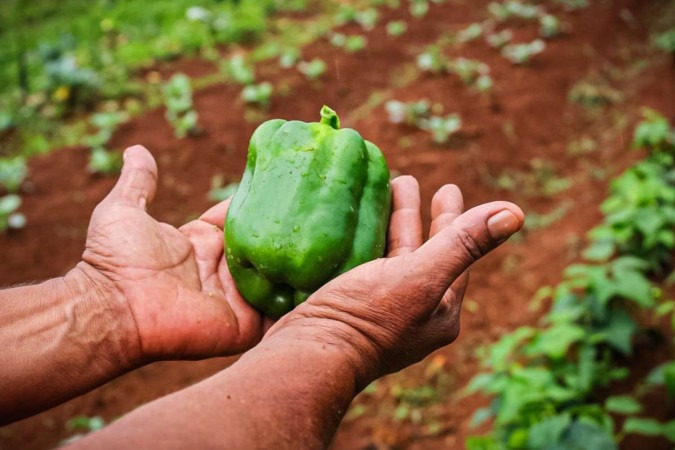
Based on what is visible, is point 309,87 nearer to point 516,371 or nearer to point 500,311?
point 500,311

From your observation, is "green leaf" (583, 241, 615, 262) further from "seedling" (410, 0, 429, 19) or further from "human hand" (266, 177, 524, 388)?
"seedling" (410, 0, 429, 19)

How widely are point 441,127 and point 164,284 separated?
166 inches

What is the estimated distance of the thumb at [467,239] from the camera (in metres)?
1.61

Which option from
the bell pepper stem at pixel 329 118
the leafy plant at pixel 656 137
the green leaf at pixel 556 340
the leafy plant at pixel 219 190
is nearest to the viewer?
the bell pepper stem at pixel 329 118

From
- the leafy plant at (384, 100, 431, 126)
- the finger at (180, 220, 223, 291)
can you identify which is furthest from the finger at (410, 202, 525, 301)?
the leafy plant at (384, 100, 431, 126)

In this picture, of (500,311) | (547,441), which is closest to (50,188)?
(500,311)

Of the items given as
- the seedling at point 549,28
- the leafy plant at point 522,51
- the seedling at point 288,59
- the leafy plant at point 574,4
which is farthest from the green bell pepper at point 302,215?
the leafy plant at point 574,4

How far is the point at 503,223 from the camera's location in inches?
63.1

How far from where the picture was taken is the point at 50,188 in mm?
5707

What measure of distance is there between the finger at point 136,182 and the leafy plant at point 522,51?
5.80 metres

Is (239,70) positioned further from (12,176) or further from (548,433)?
(548,433)

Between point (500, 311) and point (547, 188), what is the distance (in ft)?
5.36

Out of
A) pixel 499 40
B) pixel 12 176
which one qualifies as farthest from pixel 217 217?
pixel 499 40

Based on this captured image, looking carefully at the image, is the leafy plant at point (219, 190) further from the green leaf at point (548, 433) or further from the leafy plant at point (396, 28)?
the leafy plant at point (396, 28)
